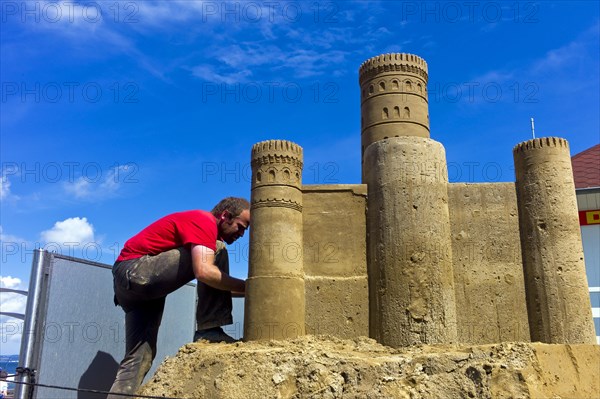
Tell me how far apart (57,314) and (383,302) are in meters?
3.75

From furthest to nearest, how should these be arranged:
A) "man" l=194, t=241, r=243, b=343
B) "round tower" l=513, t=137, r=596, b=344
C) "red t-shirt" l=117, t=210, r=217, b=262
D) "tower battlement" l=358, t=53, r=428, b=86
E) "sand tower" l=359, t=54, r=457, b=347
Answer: "tower battlement" l=358, t=53, r=428, b=86 → "round tower" l=513, t=137, r=596, b=344 → "sand tower" l=359, t=54, r=457, b=347 → "man" l=194, t=241, r=243, b=343 → "red t-shirt" l=117, t=210, r=217, b=262

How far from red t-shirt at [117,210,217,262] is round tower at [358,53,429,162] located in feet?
11.8

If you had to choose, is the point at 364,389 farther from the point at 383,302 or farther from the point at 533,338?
the point at 533,338

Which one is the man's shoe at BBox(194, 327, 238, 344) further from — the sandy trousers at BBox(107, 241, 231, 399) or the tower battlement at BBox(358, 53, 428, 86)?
the tower battlement at BBox(358, 53, 428, 86)

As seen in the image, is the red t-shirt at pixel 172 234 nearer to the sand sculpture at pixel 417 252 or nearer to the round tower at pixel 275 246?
the round tower at pixel 275 246

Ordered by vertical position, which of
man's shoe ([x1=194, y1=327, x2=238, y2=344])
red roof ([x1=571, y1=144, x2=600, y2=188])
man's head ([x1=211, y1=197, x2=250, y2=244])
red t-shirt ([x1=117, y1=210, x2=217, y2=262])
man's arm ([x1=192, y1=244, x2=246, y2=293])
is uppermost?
red roof ([x1=571, y1=144, x2=600, y2=188])

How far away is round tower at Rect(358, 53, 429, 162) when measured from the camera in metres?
8.12

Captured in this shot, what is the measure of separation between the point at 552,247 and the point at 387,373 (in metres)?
2.86

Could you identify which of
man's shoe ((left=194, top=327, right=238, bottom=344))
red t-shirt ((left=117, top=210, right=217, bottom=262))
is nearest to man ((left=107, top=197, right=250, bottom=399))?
red t-shirt ((left=117, top=210, right=217, bottom=262))

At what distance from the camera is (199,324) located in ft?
20.6

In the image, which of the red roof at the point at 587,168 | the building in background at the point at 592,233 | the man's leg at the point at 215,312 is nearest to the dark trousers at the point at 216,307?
the man's leg at the point at 215,312

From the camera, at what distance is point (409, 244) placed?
6.47 meters

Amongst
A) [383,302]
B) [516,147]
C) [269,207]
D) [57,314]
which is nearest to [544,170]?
[516,147]

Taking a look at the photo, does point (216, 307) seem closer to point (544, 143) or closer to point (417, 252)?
point (417, 252)
